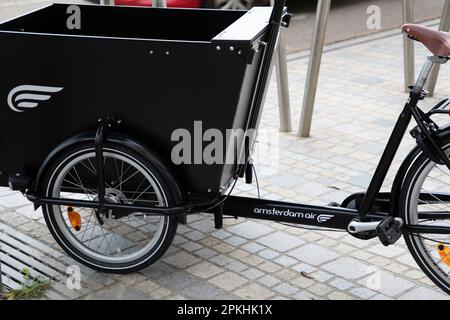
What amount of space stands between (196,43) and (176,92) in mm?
240

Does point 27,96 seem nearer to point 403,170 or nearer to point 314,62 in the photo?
point 403,170

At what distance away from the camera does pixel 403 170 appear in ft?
10.9

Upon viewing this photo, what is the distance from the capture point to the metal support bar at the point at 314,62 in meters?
5.27

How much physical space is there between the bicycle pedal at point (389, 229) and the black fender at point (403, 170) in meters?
0.06

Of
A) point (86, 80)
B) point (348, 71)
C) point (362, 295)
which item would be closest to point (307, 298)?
point (362, 295)

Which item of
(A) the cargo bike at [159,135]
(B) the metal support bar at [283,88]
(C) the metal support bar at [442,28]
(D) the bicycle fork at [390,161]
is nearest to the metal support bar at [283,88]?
(B) the metal support bar at [283,88]

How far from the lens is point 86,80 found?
3.35 metres

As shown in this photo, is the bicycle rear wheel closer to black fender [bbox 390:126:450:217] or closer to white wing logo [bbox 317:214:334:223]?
black fender [bbox 390:126:450:217]

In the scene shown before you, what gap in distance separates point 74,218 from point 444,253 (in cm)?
178

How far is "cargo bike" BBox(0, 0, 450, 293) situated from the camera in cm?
324

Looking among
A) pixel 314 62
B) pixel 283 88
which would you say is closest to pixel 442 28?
pixel 314 62

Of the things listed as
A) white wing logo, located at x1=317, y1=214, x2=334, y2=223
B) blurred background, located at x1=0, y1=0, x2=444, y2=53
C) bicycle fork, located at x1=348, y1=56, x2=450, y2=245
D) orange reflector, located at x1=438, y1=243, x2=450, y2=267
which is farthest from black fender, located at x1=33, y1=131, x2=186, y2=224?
blurred background, located at x1=0, y1=0, x2=444, y2=53

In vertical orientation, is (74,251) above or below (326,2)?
below

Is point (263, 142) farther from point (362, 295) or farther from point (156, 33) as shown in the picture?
point (362, 295)
